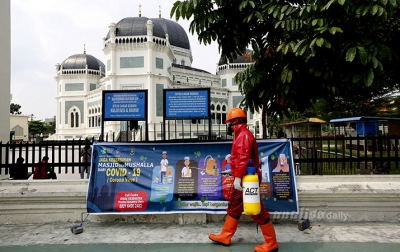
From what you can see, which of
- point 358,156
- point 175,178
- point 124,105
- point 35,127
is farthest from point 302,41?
point 35,127

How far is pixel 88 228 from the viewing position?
4.42 metres

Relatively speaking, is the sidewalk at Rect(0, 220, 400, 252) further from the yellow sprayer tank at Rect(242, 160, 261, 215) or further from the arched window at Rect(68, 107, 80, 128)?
the arched window at Rect(68, 107, 80, 128)

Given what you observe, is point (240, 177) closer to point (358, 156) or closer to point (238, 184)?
point (238, 184)

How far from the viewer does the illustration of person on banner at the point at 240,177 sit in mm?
3398

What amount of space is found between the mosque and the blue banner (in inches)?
708

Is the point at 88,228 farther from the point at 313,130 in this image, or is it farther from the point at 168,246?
the point at 313,130

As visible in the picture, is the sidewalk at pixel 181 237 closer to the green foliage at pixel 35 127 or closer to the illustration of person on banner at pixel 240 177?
the illustration of person on banner at pixel 240 177

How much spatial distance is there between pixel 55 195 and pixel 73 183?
347mm

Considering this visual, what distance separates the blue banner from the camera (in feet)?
14.8

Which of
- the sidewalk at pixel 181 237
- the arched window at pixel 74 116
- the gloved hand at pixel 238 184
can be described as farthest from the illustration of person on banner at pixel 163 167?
the arched window at pixel 74 116

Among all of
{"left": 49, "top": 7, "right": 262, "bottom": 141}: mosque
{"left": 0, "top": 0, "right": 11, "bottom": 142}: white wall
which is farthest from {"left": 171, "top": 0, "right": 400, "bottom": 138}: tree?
{"left": 49, "top": 7, "right": 262, "bottom": 141}: mosque

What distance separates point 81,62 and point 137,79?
64.1 feet

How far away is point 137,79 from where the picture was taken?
115 feet

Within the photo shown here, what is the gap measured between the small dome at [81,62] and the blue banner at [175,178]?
48407 millimetres
